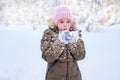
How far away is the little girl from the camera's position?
174cm

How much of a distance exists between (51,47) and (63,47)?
2.6 inches

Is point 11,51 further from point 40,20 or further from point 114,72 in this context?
point 114,72

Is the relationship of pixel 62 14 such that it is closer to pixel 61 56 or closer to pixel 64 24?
pixel 64 24

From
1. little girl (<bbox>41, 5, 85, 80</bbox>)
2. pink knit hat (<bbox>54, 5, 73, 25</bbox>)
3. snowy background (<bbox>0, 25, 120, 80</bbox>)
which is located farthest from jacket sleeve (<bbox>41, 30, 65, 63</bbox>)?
snowy background (<bbox>0, 25, 120, 80</bbox>)

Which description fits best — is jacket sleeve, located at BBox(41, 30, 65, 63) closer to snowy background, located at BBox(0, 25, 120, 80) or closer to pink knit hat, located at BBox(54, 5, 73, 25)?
pink knit hat, located at BBox(54, 5, 73, 25)

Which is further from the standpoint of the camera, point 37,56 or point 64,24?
point 37,56

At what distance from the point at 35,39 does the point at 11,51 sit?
217 millimetres

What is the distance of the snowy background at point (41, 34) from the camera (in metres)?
2.28

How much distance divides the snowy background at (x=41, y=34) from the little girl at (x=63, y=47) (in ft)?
1.72

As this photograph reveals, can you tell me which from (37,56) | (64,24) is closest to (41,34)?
(37,56)

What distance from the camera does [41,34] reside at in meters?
2.33

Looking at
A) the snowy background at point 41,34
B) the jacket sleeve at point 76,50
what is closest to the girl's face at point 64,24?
the jacket sleeve at point 76,50

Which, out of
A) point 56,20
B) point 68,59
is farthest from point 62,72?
point 56,20

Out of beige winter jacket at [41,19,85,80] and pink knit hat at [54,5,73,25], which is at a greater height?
pink knit hat at [54,5,73,25]
